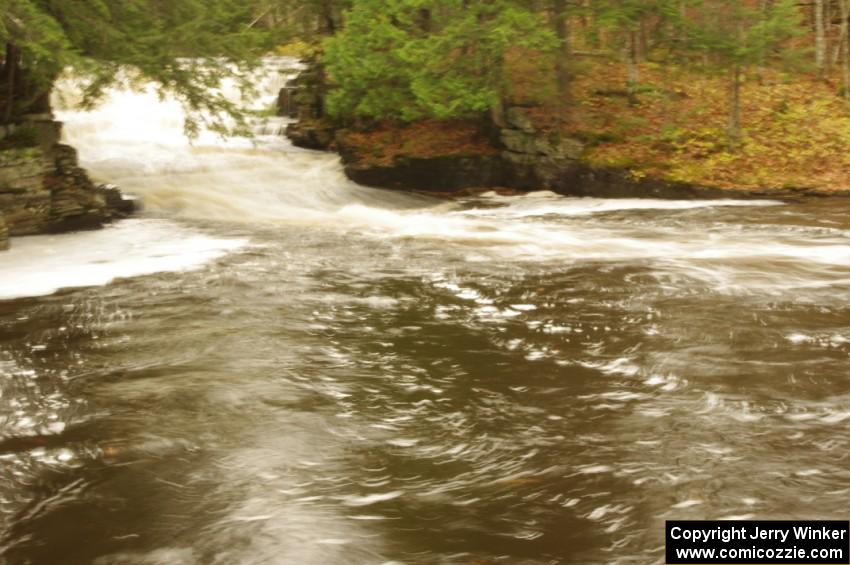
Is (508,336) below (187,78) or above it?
below

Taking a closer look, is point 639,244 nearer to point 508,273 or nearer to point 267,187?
point 508,273

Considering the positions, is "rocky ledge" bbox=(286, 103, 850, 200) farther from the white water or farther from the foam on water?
the foam on water

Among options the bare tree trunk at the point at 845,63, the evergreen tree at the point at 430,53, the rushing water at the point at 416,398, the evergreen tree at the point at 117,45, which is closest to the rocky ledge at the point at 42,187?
the evergreen tree at the point at 117,45

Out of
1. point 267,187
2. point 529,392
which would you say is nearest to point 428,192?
point 267,187

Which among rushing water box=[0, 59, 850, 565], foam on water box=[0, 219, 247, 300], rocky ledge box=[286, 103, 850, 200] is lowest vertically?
rushing water box=[0, 59, 850, 565]

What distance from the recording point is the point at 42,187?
1505 cm

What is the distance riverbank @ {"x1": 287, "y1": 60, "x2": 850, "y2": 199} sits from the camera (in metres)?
18.8

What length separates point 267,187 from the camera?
1986cm

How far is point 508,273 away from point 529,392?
4997 millimetres

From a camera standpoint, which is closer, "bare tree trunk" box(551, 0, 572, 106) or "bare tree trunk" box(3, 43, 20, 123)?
"bare tree trunk" box(3, 43, 20, 123)

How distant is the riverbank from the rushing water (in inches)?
224

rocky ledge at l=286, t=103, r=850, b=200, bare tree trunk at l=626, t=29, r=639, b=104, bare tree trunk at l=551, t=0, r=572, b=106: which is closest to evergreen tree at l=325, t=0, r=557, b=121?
bare tree trunk at l=551, t=0, r=572, b=106

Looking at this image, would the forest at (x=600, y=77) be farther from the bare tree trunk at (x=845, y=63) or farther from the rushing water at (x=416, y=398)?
the rushing water at (x=416, y=398)

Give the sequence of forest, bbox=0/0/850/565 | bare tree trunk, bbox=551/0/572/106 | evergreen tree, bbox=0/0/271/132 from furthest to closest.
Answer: bare tree trunk, bbox=551/0/572/106 → evergreen tree, bbox=0/0/271/132 → forest, bbox=0/0/850/565
